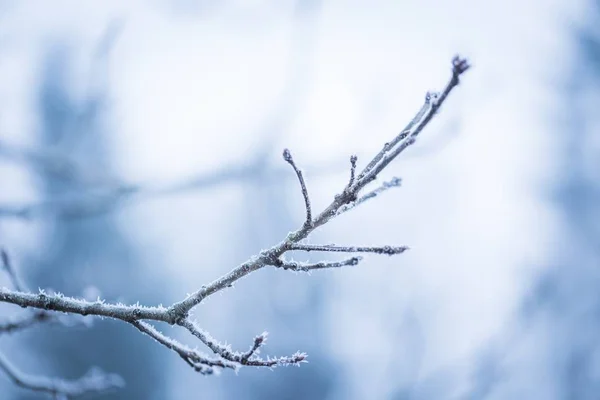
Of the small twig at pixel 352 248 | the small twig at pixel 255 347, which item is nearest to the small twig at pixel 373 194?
the small twig at pixel 352 248

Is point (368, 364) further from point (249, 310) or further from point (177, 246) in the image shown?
point (177, 246)

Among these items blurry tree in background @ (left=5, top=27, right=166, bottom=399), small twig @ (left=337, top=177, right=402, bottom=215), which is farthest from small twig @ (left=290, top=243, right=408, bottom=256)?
blurry tree in background @ (left=5, top=27, right=166, bottom=399)

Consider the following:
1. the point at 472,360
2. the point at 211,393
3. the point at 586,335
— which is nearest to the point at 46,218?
the point at 472,360

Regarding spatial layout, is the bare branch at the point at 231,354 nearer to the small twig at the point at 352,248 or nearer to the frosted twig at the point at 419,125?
the small twig at the point at 352,248

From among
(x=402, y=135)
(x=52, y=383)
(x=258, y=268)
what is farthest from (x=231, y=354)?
(x=52, y=383)

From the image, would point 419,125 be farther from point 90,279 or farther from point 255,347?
point 90,279

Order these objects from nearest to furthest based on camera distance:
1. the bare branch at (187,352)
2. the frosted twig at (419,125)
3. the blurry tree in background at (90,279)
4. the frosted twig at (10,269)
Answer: the frosted twig at (419,125) → the bare branch at (187,352) → the frosted twig at (10,269) → the blurry tree in background at (90,279)

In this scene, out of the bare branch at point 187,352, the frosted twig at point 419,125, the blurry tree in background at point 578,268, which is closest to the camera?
the frosted twig at point 419,125

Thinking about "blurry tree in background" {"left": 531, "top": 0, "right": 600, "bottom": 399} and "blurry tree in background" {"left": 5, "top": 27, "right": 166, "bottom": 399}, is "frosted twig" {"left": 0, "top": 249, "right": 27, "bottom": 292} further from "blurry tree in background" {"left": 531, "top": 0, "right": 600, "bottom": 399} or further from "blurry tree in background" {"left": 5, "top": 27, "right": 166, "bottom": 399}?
"blurry tree in background" {"left": 5, "top": 27, "right": 166, "bottom": 399}
